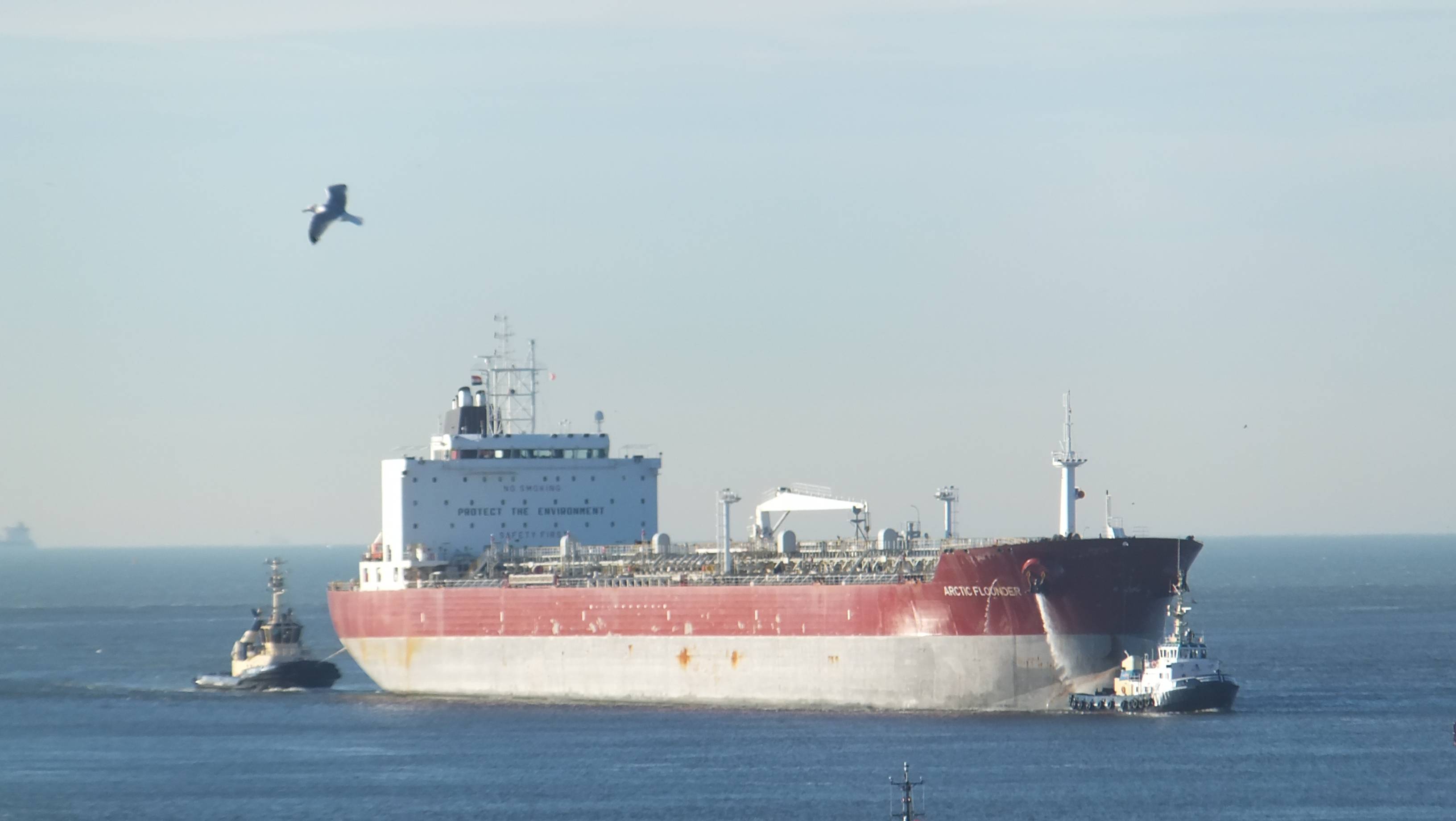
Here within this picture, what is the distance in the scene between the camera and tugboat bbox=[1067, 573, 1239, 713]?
43.2 metres

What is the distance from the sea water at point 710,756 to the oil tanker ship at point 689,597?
2.82ft

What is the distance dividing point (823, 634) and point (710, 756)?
612 cm

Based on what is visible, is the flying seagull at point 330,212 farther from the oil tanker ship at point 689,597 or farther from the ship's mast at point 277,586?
the ship's mast at point 277,586

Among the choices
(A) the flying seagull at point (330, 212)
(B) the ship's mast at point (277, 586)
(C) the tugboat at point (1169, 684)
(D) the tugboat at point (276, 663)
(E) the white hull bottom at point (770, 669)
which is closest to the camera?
(A) the flying seagull at point (330, 212)

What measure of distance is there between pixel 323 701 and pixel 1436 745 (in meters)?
25.3

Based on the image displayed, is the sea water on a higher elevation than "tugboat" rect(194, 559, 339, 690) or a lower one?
lower

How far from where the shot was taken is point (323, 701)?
5288cm

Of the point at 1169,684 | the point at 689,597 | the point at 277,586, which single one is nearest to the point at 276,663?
the point at 277,586

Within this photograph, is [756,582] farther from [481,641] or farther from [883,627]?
[481,641]

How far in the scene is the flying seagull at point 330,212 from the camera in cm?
3092

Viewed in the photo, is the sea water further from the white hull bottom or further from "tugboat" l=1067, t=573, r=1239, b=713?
the white hull bottom

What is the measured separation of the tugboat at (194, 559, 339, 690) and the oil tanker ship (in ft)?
5.13

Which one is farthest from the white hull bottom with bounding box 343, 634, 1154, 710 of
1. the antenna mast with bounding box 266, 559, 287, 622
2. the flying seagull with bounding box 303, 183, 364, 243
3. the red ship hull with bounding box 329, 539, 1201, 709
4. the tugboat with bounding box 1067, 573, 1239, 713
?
the flying seagull with bounding box 303, 183, 364, 243

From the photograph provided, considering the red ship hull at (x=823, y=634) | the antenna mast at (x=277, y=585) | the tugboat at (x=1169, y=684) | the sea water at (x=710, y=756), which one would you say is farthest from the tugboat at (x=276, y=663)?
the tugboat at (x=1169, y=684)
